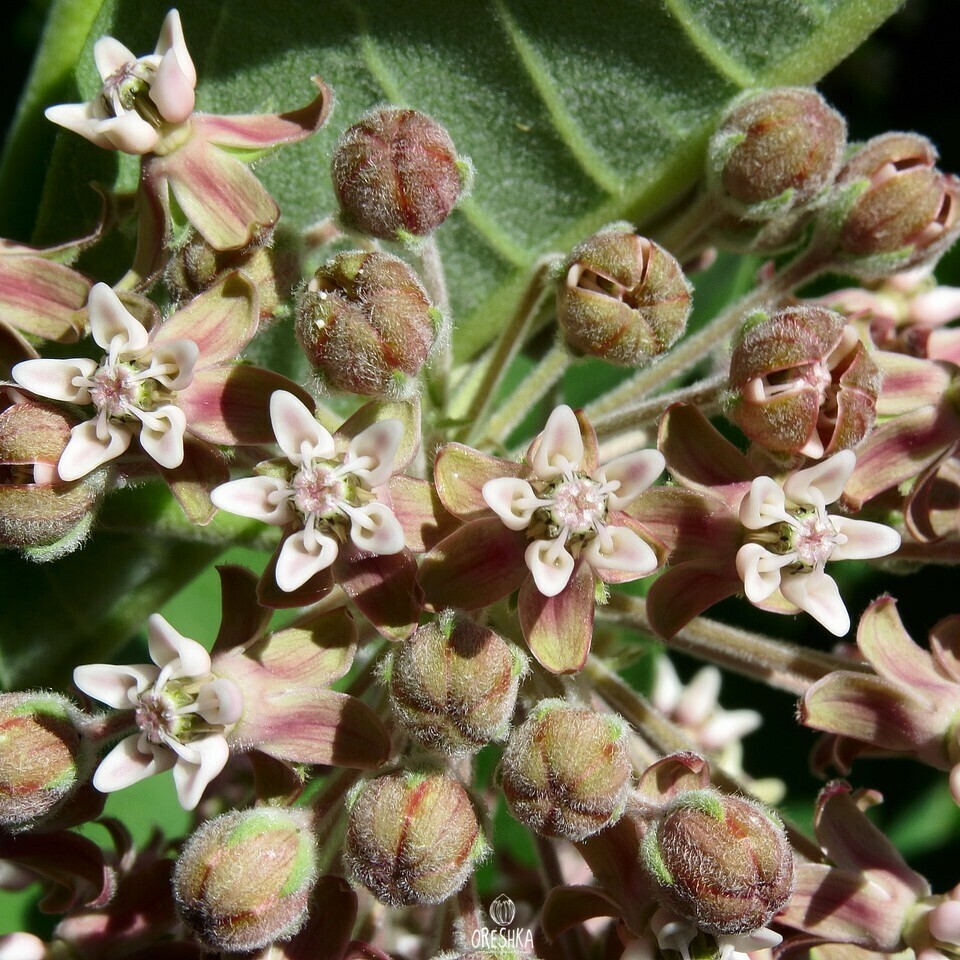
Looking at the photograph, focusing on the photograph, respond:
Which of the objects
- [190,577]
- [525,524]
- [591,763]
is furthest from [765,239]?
[190,577]

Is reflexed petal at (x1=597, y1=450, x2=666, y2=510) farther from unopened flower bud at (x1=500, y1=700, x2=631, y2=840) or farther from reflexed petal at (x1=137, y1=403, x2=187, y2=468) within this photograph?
reflexed petal at (x1=137, y1=403, x2=187, y2=468)

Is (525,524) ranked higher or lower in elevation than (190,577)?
higher

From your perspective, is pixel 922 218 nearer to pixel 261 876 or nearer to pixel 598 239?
pixel 598 239

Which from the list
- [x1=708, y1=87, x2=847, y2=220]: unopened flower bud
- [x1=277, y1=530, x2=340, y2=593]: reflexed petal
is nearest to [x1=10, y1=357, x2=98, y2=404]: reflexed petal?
[x1=277, y1=530, x2=340, y2=593]: reflexed petal

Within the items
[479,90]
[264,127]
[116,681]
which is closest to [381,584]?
[116,681]

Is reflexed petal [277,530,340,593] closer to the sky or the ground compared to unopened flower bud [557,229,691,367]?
closer to the ground

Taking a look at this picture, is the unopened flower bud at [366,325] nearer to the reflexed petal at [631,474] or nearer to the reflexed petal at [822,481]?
the reflexed petal at [631,474]

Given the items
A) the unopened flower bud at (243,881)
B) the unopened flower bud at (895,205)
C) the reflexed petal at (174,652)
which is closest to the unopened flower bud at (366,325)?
the reflexed petal at (174,652)
